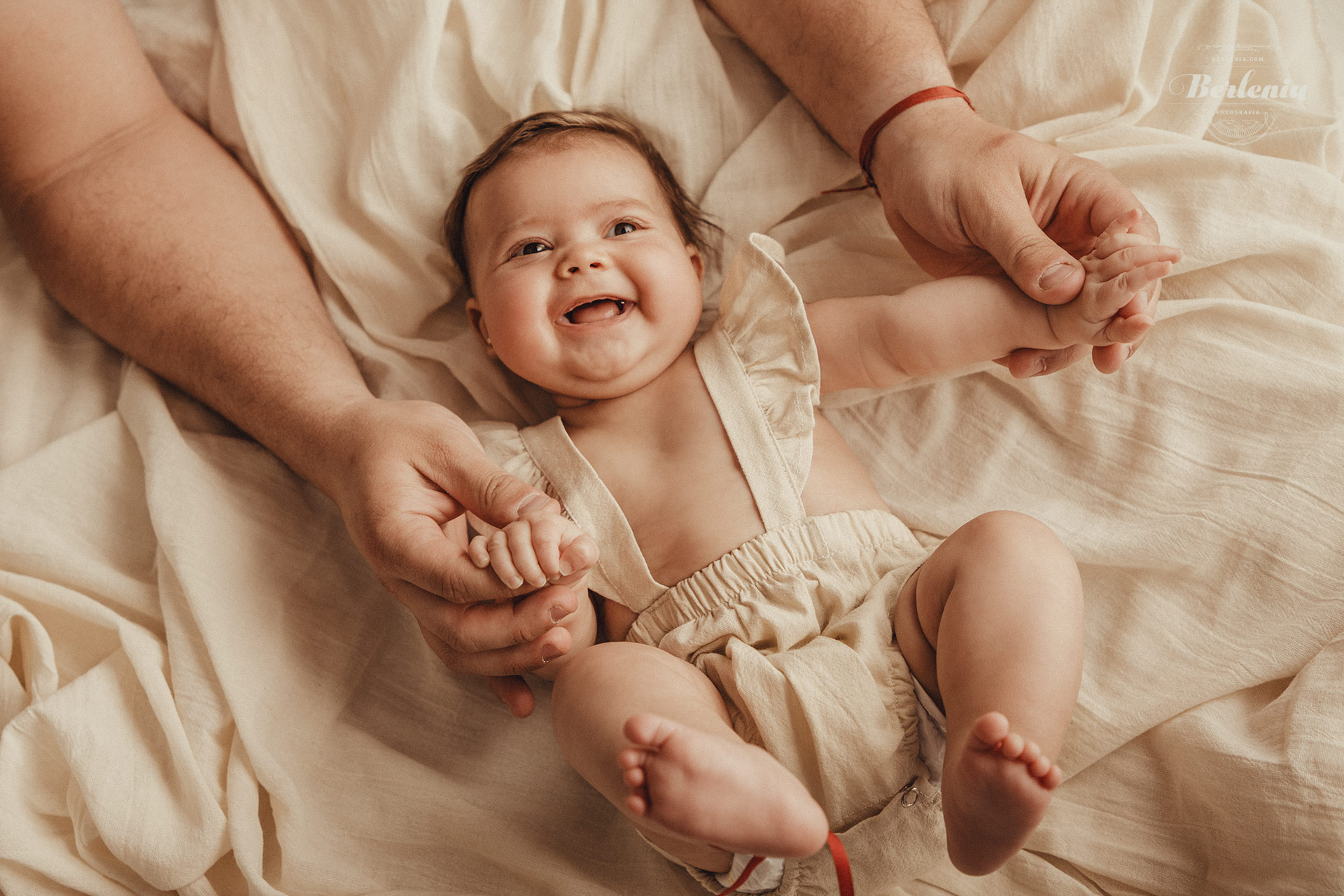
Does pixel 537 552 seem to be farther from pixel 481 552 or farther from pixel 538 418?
pixel 538 418

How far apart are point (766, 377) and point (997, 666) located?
56cm

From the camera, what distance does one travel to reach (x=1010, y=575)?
0.97m

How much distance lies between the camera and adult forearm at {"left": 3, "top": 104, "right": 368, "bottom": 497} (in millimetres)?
1364

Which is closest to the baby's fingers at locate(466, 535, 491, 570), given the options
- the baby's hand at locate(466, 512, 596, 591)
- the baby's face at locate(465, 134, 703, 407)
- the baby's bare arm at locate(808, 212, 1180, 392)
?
the baby's hand at locate(466, 512, 596, 591)

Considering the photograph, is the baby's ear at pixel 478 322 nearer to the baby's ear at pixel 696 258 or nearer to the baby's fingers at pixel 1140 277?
the baby's ear at pixel 696 258

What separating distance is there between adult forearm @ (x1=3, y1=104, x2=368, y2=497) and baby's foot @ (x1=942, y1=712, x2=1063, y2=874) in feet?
3.35

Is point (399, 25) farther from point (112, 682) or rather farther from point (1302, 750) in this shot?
point (1302, 750)

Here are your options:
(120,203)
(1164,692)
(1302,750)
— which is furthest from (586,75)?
(1302,750)

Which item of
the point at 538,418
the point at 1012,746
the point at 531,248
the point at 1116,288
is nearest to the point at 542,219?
the point at 531,248

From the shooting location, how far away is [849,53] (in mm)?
1394

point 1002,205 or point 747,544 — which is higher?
point 1002,205

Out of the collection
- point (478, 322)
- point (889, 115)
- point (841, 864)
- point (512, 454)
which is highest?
point (889, 115)

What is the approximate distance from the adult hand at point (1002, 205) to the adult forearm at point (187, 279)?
0.93m

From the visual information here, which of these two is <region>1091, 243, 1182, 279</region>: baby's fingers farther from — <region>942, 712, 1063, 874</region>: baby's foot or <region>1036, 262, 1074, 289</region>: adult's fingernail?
<region>942, 712, 1063, 874</region>: baby's foot
